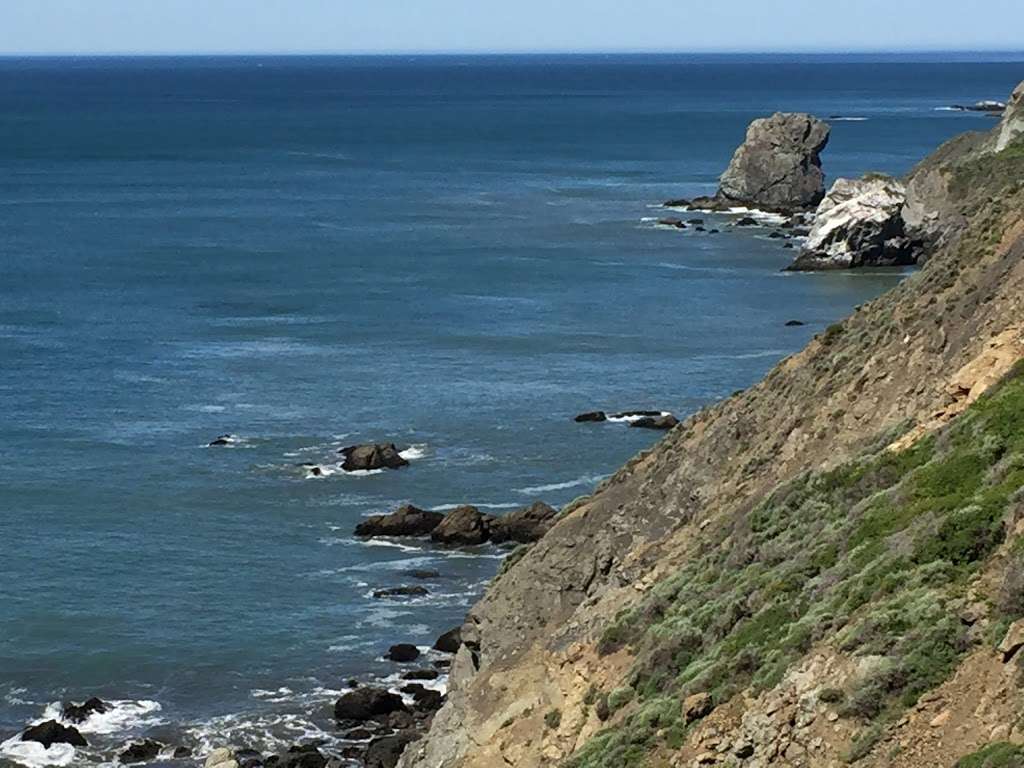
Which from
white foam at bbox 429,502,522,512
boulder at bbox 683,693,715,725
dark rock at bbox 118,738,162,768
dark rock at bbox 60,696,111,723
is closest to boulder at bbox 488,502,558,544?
white foam at bbox 429,502,522,512

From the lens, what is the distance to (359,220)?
141m

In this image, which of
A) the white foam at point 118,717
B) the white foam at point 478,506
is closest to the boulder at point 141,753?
the white foam at point 118,717

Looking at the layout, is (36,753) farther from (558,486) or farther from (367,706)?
(558,486)

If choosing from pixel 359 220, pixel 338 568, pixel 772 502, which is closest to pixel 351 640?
pixel 338 568

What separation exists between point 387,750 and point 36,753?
25.1 ft

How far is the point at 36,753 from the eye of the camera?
41.8m

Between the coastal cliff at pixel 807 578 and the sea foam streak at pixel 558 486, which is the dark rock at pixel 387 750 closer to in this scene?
the coastal cliff at pixel 807 578

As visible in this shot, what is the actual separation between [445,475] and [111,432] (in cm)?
1392

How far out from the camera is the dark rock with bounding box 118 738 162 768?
4147 cm

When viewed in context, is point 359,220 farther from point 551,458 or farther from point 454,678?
point 454,678

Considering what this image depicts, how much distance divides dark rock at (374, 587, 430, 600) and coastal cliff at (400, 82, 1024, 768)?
61.1 feet

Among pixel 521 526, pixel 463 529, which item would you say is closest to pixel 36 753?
pixel 463 529

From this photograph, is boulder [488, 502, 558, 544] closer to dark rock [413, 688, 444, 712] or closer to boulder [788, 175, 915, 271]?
dark rock [413, 688, 444, 712]

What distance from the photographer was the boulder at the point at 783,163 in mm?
142375
